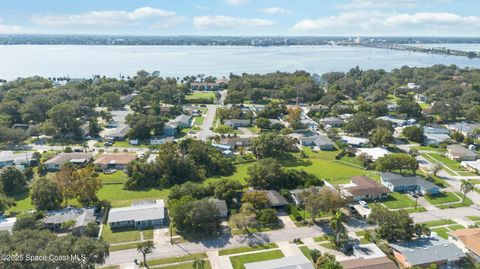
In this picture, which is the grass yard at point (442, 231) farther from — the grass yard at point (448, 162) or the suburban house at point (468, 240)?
the grass yard at point (448, 162)

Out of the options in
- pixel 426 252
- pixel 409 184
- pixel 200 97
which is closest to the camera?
pixel 426 252

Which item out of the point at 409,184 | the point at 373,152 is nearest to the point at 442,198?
the point at 409,184

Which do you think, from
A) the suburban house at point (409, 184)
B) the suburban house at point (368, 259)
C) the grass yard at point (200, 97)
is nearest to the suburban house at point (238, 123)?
the grass yard at point (200, 97)

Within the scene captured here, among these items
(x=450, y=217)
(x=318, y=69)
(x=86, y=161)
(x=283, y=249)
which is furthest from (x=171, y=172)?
(x=318, y=69)

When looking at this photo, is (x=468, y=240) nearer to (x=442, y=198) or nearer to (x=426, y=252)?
(x=426, y=252)

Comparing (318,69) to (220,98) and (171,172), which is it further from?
(171,172)

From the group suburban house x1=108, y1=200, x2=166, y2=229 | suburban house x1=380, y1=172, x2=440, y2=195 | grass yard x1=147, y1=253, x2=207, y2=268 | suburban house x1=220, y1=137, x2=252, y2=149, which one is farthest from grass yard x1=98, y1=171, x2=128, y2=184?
suburban house x1=380, y1=172, x2=440, y2=195
